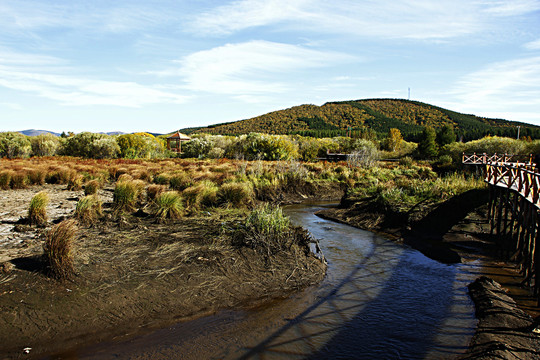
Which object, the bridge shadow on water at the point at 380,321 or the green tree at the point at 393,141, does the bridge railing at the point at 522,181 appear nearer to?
the bridge shadow on water at the point at 380,321

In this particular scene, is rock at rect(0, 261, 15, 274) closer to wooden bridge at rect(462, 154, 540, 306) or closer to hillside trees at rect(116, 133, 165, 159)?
wooden bridge at rect(462, 154, 540, 306)

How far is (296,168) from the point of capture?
2516cm

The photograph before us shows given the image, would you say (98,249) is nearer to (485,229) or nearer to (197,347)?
(197,347)

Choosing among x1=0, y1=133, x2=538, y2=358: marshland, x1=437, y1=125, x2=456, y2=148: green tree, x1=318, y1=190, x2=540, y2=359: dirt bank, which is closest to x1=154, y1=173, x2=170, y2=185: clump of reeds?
x1=0, y1=133, x2=538, y2=358: marshland

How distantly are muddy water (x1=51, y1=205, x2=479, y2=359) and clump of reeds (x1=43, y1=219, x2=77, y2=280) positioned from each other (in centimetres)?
188

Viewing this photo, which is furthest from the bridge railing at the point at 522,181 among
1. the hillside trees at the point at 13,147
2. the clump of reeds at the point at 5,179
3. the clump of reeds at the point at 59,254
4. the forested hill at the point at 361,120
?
the forested hill at the point at 361,120

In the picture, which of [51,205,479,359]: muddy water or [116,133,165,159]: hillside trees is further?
[116,133,165,159]: hillside trees

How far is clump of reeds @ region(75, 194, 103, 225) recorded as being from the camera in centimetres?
989

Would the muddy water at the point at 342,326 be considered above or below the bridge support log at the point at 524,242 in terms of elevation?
below

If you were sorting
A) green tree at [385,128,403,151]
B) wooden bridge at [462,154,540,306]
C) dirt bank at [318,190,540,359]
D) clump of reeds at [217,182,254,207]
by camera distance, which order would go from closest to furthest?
1. dirt bank at [318,190,540,359]
2. wooden bridge at [462,154,540,306]
3. clump of reeds at [217,182,254,207]
4. green tree at [385,128,403,151]

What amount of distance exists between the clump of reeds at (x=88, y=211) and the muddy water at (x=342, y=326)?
5.83 m

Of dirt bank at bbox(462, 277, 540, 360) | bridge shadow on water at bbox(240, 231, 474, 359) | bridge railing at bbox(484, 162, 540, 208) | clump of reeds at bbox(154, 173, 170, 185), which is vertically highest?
bridge railing at bbox(484, 162, 540, 208)

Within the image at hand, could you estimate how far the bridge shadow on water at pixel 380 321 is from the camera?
17.5ft

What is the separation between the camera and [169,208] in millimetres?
11148
